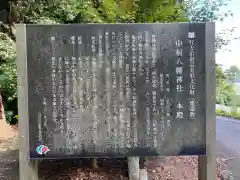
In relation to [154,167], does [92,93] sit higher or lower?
higher

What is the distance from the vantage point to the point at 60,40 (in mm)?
2922

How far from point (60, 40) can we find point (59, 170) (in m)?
2.32

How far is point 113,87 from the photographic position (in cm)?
293

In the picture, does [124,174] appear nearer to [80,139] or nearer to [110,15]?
[80,139]

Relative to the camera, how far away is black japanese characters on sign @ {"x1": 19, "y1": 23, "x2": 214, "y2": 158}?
9.58 ft

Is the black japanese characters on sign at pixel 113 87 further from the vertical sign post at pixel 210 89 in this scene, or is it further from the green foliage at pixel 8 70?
the green foliage at pixel 8 70

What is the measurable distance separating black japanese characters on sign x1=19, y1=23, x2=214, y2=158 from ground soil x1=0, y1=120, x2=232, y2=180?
1.36m

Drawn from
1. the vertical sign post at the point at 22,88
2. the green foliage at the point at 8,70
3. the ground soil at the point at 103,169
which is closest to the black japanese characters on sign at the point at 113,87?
the vertical sign post at the point at 22,88

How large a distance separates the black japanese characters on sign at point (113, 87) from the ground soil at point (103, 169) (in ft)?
4.46

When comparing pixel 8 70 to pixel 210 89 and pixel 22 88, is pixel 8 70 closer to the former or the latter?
pixel 22 88

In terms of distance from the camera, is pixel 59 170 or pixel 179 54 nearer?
pixel 179 54

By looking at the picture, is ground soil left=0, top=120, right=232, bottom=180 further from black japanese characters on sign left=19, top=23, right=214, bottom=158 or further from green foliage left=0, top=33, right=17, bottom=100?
green foliage left=0, top=33, right=17, bottom=100

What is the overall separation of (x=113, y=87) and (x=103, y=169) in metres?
1.87

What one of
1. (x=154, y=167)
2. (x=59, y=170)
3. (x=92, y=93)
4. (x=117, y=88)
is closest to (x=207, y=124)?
(x=117, y=88)
